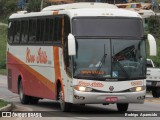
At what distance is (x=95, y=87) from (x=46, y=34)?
14.0 ft

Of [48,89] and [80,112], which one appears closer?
[80,112]

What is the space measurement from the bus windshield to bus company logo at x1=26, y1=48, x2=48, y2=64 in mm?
3469

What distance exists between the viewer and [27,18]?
84.8ft

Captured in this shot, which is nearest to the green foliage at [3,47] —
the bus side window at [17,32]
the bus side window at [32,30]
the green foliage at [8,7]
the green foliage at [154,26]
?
the green foliage at [8,7]

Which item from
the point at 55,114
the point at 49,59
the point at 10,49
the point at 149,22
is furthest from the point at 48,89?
the point at 149,22

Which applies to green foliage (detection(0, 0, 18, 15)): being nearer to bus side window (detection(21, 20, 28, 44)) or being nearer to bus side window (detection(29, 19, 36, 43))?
bus side window (detection(21, 20, 28, 44))

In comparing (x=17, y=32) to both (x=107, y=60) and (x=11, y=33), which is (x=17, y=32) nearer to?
(x=11, y=33)

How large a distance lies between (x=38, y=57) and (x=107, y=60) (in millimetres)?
4803

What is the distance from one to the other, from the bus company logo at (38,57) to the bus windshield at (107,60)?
11.4 ft

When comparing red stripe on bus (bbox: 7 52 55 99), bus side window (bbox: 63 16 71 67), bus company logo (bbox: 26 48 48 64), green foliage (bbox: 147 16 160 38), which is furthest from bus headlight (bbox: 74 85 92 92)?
green foliage (bbox: 147 16 160 38)

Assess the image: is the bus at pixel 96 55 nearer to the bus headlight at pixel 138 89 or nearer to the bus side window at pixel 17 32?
the bus headlight at pixel 138 89

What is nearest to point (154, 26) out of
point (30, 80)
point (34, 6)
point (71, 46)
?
point (34, 6)

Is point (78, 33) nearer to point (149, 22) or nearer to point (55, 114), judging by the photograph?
point (55, 114)

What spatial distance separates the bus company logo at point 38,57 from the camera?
23.5 metres
